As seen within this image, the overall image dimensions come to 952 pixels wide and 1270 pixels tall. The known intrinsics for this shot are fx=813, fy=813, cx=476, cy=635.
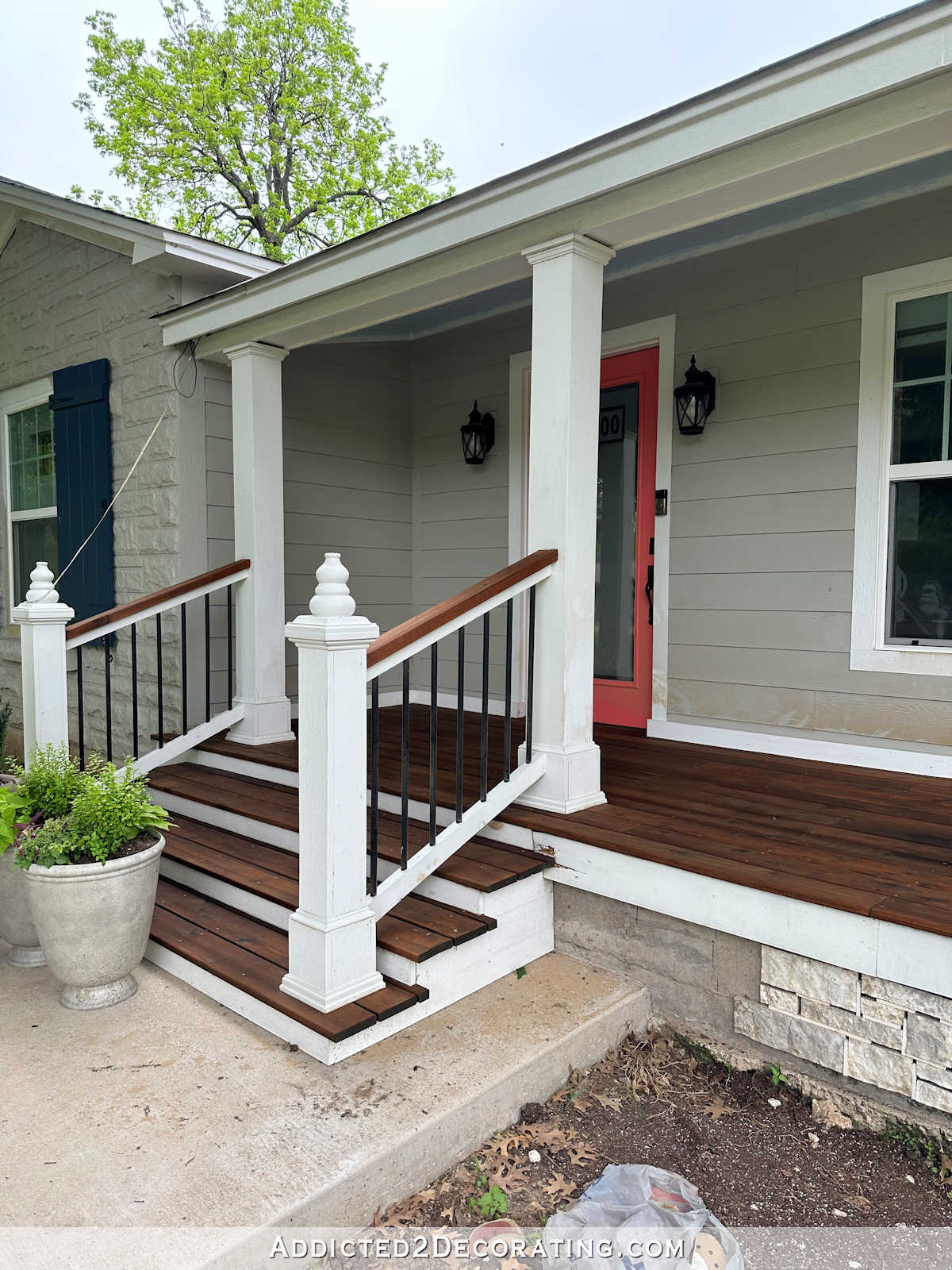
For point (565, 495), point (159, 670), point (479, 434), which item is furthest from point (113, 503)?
point (565, 495)

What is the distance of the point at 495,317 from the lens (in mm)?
4547

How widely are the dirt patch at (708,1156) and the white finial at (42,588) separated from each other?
2.44 metres

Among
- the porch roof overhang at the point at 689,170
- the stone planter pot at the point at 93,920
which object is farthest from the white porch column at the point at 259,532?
the stone planter pot at the point at 93,920

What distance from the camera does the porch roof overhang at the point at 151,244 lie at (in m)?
3.99

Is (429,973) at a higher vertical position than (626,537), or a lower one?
lower

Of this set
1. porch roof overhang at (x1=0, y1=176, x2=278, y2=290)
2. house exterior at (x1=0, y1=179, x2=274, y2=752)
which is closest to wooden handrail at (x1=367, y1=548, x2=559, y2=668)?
porch roof overhang at (x1=0, y1=176, x2=278, y2=290)

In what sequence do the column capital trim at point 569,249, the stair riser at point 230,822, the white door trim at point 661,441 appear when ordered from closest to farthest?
1. the column capital trim at point 569,249
2. the stair riser at point 230,822
3. the white door trim at point 661,441

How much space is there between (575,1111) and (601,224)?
100 inches

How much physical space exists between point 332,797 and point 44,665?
171 cm

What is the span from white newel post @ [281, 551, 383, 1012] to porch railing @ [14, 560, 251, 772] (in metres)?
1.25

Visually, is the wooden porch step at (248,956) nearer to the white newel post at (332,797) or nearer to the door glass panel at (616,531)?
the white newel post at (332,797)

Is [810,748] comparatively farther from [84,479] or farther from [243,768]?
[84,479]

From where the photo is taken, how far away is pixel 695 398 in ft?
12.0

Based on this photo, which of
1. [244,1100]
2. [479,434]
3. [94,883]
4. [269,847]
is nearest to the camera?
[244,1100]
